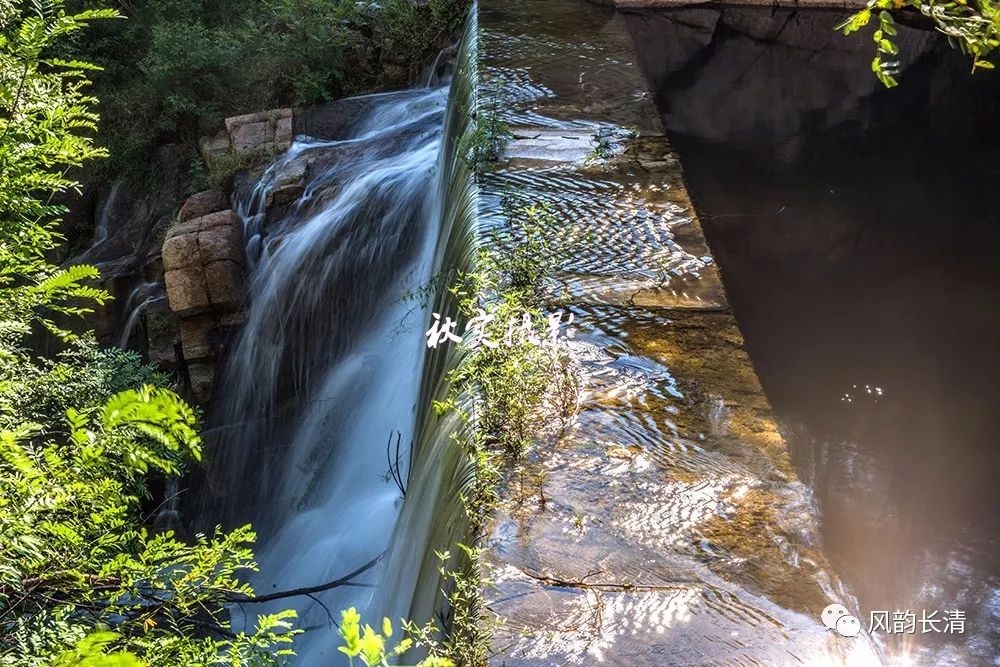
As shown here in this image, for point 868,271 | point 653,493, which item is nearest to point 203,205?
point 868,271

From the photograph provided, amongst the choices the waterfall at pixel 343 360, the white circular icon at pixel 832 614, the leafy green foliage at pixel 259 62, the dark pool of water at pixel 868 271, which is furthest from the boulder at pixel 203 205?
the white circular icon at pixel 832 614

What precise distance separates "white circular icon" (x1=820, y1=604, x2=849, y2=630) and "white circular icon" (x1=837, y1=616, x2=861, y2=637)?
1 centimetres

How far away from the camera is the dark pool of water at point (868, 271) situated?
364 centimetres

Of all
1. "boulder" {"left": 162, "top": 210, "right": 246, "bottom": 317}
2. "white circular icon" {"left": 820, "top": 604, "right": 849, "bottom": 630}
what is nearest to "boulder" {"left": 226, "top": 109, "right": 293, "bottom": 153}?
"boulder" {"left": 162, "top": 210, "right": 246, "bottom": 317}

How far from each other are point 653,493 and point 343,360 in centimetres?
457

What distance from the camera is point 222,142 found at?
36.0 ft

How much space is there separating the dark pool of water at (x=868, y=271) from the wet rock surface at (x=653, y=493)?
70cm

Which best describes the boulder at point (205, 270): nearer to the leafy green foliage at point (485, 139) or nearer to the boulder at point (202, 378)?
the boulder at point (202, 378)

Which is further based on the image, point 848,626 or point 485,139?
point 485,139

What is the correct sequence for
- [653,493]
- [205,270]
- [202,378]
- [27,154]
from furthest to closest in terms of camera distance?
[202,378] < [205,270] < [27,154] < [653,493]

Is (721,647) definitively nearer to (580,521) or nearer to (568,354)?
(580,521)

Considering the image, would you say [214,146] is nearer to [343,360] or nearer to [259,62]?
[259,62]

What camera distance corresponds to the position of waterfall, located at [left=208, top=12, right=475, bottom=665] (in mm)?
5258

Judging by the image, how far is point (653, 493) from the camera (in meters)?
2.96
